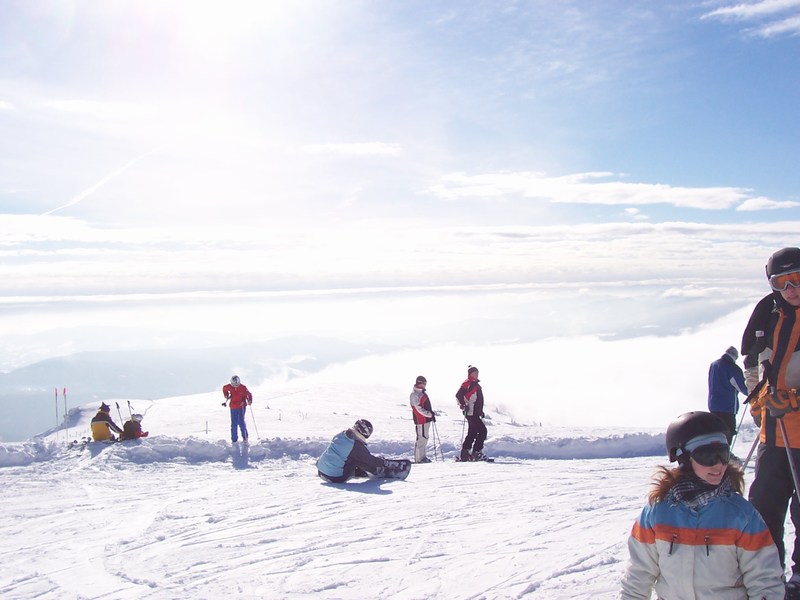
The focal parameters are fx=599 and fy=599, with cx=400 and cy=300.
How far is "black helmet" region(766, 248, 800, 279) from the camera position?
12.9 feet

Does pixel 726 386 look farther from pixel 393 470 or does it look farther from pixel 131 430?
pixel 131 430

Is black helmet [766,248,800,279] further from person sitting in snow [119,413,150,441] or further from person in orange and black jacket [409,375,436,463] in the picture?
person sitting in snow [119,413,150,441]

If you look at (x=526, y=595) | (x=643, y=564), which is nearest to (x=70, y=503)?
(x=526, y=595)

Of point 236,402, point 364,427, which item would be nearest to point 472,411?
point 364,427

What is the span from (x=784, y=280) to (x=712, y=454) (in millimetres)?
1746

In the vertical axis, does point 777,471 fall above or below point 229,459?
above

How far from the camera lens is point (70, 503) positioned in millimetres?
9547

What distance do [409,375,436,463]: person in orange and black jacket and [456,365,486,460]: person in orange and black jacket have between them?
0.70m

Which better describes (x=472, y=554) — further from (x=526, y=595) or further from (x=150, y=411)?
(x=150, y=411)

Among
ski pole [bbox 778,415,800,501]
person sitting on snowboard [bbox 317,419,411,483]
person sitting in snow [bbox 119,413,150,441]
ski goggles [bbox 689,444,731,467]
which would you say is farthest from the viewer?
person sitting in snow [bbox 119,413,150,441]

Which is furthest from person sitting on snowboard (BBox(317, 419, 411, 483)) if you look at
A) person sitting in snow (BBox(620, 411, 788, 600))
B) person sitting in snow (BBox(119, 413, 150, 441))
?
person sitting in snow (BBox(620, 411, 788, 600))

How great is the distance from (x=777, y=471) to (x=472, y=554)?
308 cm

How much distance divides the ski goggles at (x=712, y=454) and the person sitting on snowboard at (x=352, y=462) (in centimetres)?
779

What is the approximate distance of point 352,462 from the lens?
1036 cm
